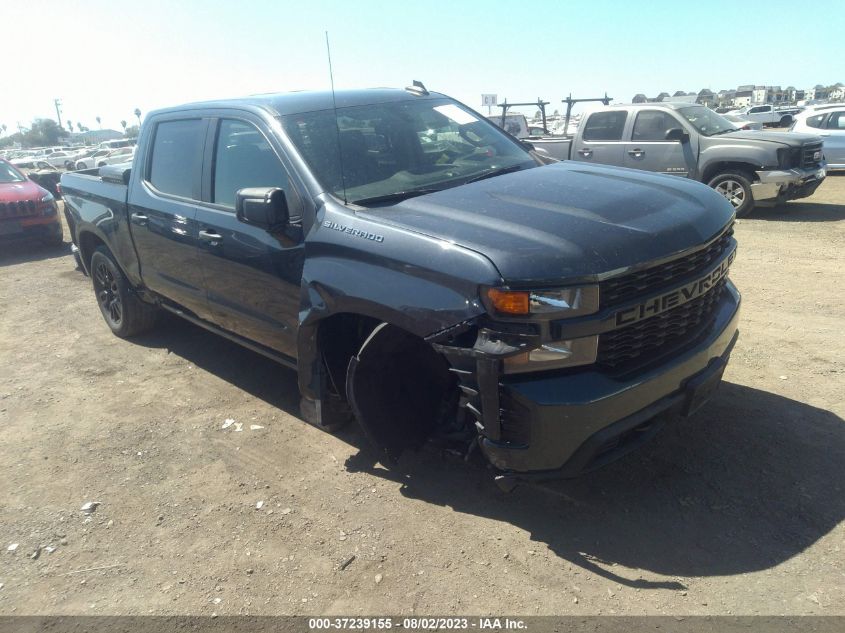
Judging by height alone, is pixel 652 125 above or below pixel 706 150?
above

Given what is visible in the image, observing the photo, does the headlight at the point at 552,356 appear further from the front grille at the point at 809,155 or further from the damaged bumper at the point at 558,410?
the front grille at the point at 809,155

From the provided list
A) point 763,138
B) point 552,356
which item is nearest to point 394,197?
point 552,356

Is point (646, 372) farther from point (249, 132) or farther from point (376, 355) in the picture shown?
point (249, 132)

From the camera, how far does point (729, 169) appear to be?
10242 mm

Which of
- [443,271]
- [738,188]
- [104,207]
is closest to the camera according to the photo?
[443,271]

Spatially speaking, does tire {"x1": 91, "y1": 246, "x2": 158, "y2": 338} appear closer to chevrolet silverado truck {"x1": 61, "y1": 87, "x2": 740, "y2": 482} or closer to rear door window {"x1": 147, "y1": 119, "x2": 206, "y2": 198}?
chevrolet silverado truck {"x1": 61, "y1": 87, "x2": 740, "y2": 482}

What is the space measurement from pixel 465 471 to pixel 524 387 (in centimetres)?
113

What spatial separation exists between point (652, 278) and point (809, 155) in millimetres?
9069

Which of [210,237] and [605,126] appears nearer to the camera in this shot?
[210,237]

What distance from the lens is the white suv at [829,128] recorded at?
46.6 ft

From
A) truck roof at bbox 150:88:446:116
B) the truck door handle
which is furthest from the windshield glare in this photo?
the truck door handle

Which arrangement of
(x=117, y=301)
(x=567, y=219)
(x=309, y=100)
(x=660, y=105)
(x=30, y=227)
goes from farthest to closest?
(x=660, y=105)
(x=30, y=227)
(x=117, y=301)
(x=309, y=100)
(x=567, y=219)

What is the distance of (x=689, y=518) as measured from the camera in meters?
3.01

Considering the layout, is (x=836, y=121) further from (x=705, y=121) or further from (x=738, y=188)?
(x=738, y=188)
